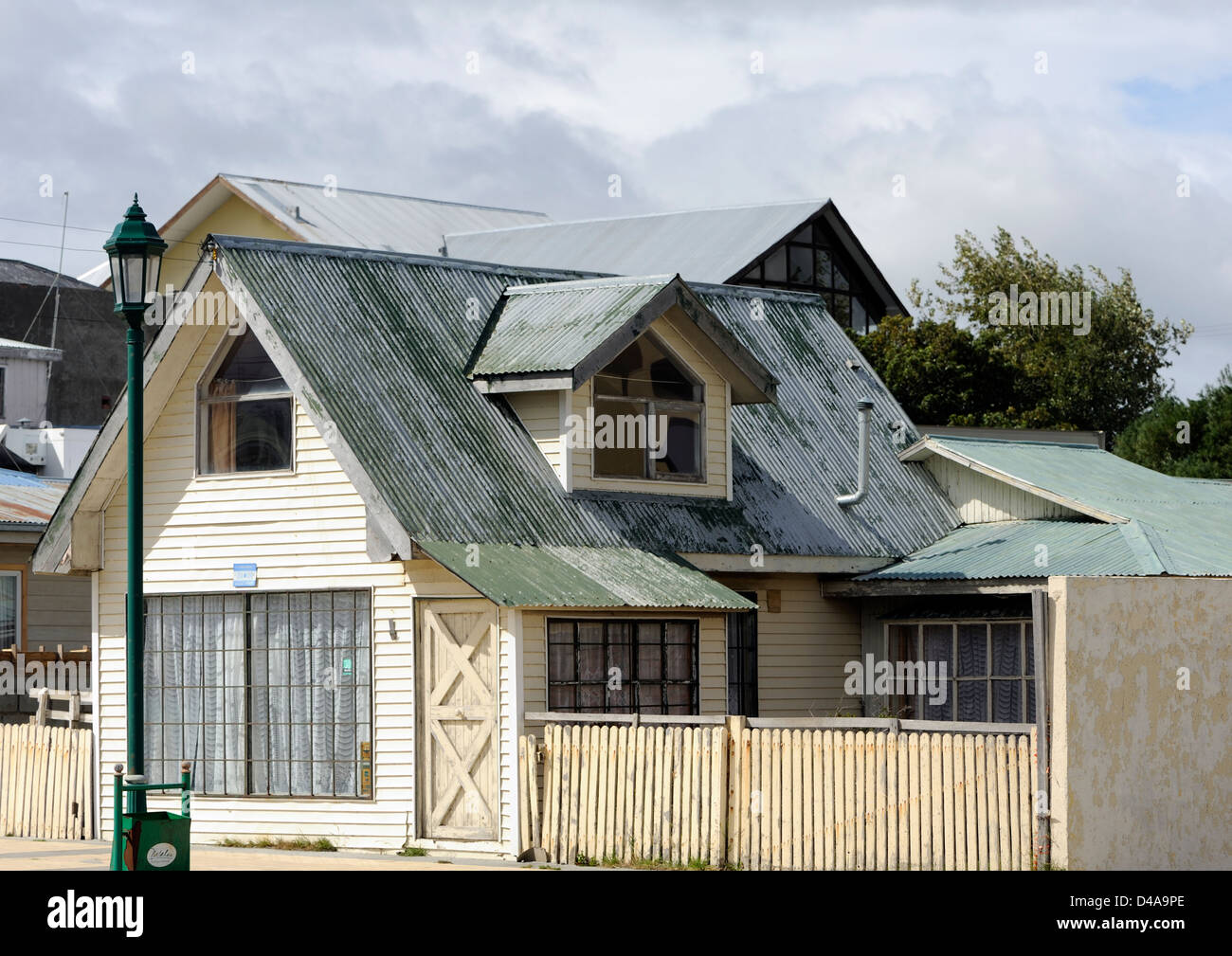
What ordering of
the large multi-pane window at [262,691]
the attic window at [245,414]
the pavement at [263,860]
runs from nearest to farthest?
the pavement at [263,860] < the large multi-pane window at [262,691] < the attic window at [245,414]

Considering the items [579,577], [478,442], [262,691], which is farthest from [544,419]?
[262,691]

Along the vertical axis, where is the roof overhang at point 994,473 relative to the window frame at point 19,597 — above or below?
above

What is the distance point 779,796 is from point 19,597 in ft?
44.2

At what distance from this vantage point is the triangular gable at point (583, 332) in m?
20.2

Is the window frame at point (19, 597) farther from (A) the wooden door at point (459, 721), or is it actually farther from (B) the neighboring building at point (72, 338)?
(B) the neighboring building at point (72, 338)

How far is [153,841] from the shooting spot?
1330 cm

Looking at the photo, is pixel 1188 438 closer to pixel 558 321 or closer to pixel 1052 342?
pixel 1052 342

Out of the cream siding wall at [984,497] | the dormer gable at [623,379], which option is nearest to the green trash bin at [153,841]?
the dormer gable at [623,379]

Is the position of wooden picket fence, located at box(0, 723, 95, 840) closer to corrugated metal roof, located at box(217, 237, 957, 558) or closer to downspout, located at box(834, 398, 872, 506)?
corrugated metal roof, located at box(217, 237, 957, 558)

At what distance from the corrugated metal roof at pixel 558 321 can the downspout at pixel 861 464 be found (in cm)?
368

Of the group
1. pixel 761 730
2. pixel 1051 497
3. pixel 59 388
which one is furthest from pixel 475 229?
pixel 761 730

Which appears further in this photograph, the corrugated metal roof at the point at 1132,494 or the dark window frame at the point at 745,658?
the dark window frame at the point at 745,658

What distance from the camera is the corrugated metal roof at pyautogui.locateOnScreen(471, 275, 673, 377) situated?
20359 millimetres
